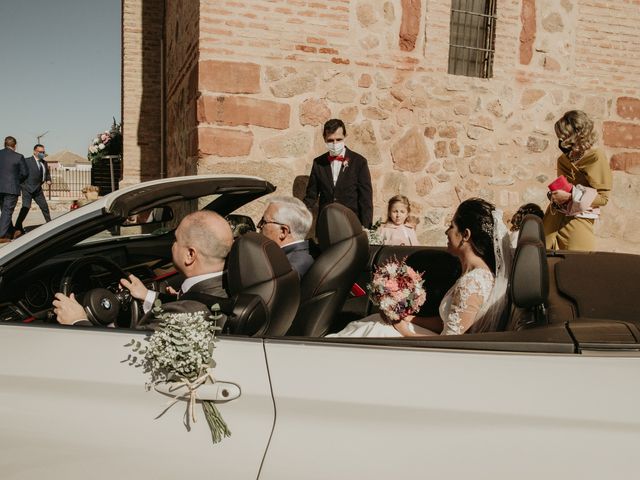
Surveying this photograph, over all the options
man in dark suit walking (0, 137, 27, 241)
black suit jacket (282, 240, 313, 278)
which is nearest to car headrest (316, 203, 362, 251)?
black suit jacket (282, 240, 313, 278)

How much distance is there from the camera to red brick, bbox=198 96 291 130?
6.28 metres

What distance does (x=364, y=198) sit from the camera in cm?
602

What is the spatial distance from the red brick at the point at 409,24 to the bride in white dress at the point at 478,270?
16.0ft

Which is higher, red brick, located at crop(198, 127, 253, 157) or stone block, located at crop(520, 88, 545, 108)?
stone block, located at crop(520, 88, 545, 108)

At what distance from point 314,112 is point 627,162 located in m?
4.59

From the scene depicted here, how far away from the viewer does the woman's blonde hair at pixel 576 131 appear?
398cm

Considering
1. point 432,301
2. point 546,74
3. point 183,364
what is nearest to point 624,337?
point 183,364

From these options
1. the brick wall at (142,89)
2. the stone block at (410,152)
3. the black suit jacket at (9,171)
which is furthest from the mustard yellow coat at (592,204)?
the brick wall at (142,89)

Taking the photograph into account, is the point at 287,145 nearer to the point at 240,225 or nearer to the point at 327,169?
the point at 327,169

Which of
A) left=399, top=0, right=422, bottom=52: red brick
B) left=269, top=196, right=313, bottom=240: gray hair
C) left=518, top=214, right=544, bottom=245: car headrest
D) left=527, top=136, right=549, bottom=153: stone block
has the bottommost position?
left=269, top=196, right=313, bottom=240: gray hair

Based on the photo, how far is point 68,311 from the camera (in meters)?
2.20

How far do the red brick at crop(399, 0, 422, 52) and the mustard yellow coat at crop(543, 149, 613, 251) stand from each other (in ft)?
10.9

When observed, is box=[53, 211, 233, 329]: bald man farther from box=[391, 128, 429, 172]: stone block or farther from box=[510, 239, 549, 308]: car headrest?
box=[391, 128, 429, 172]: stone block

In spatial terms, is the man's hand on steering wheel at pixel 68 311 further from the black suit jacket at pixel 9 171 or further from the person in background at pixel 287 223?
the black suit jacket at pixel 9 171
